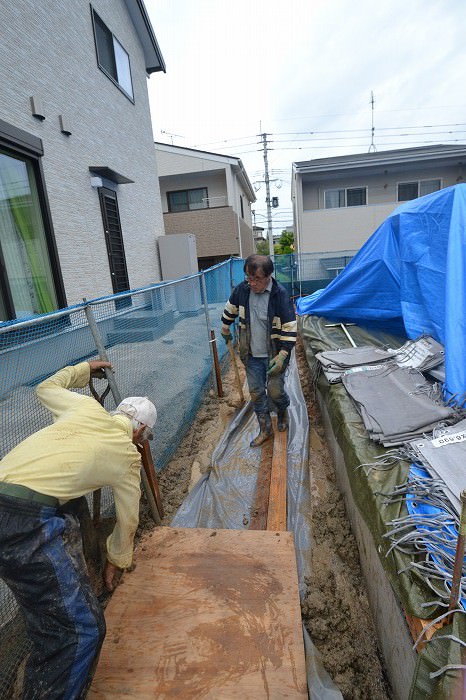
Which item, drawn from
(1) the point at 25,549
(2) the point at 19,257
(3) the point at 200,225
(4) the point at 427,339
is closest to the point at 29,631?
(1) the point at 25,549

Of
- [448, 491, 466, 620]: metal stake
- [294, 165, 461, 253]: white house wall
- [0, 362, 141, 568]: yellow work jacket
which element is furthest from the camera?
[294, 165, 461, 253]: white house wall

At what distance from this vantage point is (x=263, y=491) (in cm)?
301

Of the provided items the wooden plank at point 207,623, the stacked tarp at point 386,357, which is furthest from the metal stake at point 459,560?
the stacked tarp at point 386,357

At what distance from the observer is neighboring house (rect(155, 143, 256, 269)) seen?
564 inches

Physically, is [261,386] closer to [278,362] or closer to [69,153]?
[278,362]

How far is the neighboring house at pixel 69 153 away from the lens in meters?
4.17

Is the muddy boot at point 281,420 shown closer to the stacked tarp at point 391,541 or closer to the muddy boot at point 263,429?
the muddy boot at point 263,429

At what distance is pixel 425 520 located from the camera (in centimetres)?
158

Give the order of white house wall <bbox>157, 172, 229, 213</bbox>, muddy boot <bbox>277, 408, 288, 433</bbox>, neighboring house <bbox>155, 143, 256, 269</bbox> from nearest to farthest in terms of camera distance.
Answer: muddy boot <bbox>277, 408, 288, 433</bbox> < neighboring house <bbox>155, 143, 256, 269</bbox> < white house wall <bbox>157, 172, 229, 213</bbox>

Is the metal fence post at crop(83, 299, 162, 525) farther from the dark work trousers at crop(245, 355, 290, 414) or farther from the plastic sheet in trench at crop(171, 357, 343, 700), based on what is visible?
the dark work trousers at crop(245, 355, 290, 414)

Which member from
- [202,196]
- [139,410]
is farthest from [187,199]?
[139,410]

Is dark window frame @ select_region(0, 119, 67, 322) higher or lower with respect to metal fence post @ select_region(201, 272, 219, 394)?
higher

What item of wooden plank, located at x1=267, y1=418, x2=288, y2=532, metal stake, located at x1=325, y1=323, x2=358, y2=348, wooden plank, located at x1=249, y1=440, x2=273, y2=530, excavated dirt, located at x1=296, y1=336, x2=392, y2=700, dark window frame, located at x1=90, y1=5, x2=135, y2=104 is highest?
dark window frame, located at x1=90, y1=5, x2=135, y2=104

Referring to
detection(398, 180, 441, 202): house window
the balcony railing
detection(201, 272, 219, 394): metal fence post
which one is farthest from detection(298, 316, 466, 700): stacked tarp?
the balcony railing
